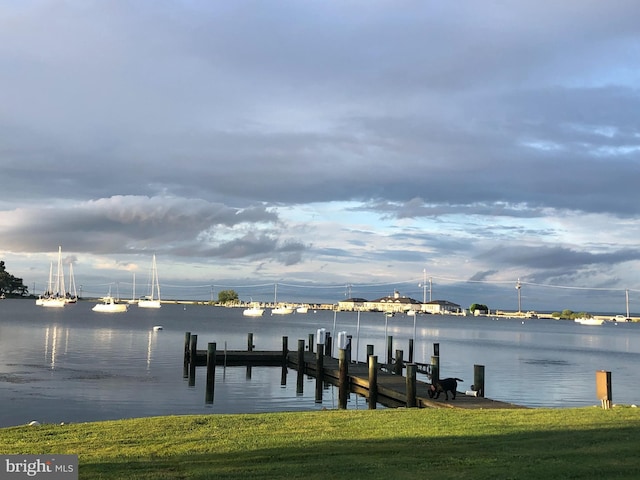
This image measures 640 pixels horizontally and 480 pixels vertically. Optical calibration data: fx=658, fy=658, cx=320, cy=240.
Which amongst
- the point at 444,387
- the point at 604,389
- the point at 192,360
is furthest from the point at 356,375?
the point at 604,389

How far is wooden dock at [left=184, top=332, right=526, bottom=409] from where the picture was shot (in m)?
22.6

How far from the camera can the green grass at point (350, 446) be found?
32.0 feet

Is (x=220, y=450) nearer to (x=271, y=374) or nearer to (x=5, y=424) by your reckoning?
(x=5, y=424)

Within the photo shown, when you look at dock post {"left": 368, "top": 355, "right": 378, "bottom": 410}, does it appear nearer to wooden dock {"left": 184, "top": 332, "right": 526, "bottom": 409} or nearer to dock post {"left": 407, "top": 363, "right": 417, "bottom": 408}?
wooden dock {"left": 184, "top": 332, "right": 526, "bottom": 409}

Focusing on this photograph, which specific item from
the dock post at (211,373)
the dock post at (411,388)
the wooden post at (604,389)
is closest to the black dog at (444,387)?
the dock post at (411,388)

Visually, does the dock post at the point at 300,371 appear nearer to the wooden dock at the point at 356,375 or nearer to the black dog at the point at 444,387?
the wooden dock at the point at 356,375

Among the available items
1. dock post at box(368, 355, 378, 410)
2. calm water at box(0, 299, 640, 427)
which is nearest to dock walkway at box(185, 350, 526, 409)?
→ dock post at box(368, 355, 378, 410)

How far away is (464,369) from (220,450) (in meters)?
42.3

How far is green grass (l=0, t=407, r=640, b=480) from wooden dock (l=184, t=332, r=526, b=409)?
602 cm

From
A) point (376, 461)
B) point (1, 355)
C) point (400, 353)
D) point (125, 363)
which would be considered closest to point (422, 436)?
point (376, 461)

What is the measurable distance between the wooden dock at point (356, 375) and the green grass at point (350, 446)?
19.8 feet

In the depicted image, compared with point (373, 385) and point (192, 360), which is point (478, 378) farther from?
point (192, 360)

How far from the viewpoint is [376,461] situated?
10.5 metres

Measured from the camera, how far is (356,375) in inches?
1304
